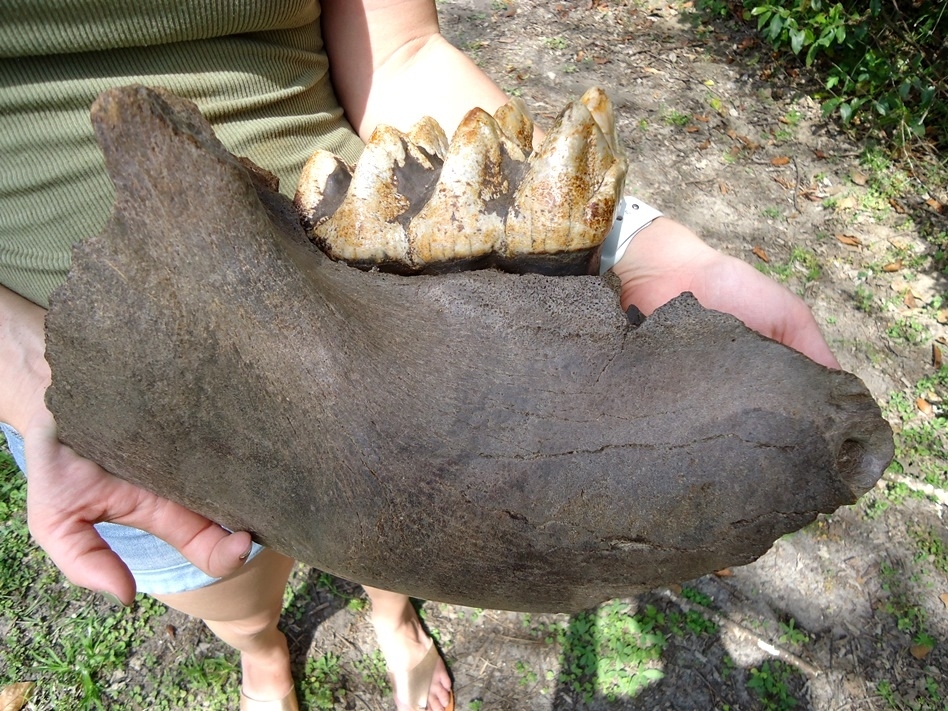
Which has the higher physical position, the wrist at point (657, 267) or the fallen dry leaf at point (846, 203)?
the wrist at point (657, 267)

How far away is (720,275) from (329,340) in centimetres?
88

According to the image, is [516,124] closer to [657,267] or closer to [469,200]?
[469,200]

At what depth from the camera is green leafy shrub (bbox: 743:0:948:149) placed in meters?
4.64

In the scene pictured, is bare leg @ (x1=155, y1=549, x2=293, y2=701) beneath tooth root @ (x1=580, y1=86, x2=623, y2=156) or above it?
beneath

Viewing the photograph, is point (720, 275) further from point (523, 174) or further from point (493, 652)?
point (493, 652)

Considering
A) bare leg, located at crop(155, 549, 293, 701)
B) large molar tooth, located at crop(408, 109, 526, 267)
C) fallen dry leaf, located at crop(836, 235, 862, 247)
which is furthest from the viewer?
fallen dry leaf, located at crop(836, 235, 862, 247)

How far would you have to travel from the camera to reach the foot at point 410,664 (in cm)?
283

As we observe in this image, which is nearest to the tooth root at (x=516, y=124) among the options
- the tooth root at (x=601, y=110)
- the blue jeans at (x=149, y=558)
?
the tooth root at (x=601, y=110)

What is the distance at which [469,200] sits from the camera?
1.15m

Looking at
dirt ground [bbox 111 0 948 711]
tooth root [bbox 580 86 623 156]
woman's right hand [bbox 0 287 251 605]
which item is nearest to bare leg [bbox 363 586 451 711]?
dirt ground [bbox 111 0 948 711]

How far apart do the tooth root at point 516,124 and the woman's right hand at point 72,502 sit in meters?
0.85

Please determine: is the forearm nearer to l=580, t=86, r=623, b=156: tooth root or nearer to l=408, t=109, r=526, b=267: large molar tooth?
l=408, t=109, r=526, b=267: large molar tooth

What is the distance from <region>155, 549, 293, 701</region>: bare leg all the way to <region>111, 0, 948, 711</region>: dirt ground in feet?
1.05

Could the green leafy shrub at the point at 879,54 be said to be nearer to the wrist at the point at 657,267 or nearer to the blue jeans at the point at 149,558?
the wrist at the point at 657,267
